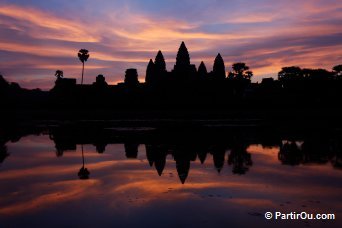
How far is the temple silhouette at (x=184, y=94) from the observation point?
6438cm

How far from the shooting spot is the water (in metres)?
8.28

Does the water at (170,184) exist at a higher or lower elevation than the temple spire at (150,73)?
lower

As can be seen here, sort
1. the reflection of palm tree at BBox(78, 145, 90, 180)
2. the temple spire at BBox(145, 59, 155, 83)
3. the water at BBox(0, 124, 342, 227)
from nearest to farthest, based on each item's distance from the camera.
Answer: the water at BBox(0, 124, 342, 227)
the reflection of palm tree at BBox(78, 145, 90, 180)
the temple spire at BBox(145, 59, 155, 83)

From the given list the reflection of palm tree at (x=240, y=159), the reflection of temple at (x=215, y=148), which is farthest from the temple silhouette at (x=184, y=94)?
the reflection of palm tree at (x=240, y=159)

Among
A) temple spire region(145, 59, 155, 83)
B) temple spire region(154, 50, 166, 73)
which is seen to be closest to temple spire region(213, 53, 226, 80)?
temple spire region(154, 50, 166, 73)

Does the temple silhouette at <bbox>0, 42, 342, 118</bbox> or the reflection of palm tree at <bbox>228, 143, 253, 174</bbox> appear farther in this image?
the temple silhouette at <bbox>0, 42, 342, 118</bbox>

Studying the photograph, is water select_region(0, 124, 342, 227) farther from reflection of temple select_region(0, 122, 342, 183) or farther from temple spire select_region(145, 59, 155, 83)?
temple spire select_region(145, 59, 155, 83)

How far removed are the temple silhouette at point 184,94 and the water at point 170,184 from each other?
3836 centimetres

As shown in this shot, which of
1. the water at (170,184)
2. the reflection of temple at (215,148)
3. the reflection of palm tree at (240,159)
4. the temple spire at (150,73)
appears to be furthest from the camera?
the temple spire at (150,73)

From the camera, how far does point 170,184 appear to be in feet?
37.8

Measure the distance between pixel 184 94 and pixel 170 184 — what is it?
61237 mm

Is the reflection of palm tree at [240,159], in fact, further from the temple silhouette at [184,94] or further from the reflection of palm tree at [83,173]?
the temple silhouette at [184,94]

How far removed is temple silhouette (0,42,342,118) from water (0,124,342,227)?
38361 millimetres

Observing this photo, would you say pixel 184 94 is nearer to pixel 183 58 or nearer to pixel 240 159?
pixel 183 58
